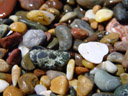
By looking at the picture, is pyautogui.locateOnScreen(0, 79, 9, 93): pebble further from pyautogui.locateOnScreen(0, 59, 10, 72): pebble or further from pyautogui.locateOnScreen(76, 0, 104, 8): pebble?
pyautogui.locateOnScreen(76, 0, 104, 8): pebble

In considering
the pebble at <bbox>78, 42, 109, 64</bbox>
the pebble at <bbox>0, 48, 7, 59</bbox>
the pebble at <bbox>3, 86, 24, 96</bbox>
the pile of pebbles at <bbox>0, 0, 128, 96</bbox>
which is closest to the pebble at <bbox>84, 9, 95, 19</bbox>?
the pile of pebbles at <bbox>0, 0, 128, 96</bbox>

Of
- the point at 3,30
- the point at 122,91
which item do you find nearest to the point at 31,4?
the point at 3,30

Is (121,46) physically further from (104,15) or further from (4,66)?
(4,66)

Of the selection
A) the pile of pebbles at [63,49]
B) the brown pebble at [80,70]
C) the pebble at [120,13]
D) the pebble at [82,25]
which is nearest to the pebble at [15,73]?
the pile of pebbles at [63,49]

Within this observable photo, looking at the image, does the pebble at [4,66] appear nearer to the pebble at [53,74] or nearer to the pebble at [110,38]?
the pebble at [53,74]

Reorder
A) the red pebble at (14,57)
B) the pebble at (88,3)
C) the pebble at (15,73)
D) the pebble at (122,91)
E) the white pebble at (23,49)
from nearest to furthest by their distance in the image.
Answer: the pebble at (122,91) < the pebble at (15,73) < the red pebble at (14,57) < the white pebble at (23,49) < the pebble at (88,3)

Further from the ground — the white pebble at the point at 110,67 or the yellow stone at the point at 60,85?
the white pebble at the point at 110,67

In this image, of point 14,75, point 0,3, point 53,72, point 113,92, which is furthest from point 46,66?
point 0,3
